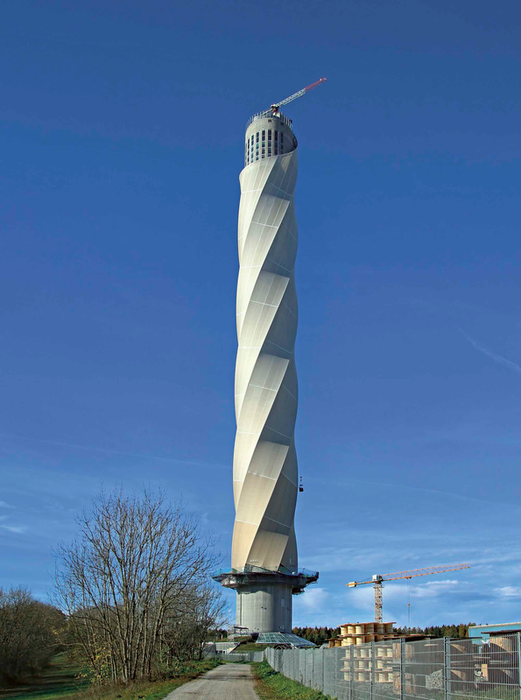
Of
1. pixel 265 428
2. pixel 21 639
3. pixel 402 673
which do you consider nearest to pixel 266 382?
pixel 265 428

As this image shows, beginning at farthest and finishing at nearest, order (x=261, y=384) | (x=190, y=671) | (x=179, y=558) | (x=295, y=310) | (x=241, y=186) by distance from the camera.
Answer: (x=241, y=186) → (x=295, y=310) → (x=261, y=384) → (x=190, y=671) → (x=179, y=558)

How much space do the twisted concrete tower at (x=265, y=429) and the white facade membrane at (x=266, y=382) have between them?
0.40ft

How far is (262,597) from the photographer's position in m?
83.6

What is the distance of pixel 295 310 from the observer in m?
89.7

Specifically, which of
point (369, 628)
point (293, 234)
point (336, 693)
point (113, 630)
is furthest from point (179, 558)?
point (293, 234)

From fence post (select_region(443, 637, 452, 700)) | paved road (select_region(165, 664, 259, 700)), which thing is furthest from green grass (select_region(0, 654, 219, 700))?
fence post (select_region(443, 637, 452, 700))

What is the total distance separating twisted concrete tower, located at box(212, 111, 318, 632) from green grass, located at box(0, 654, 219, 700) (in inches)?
911

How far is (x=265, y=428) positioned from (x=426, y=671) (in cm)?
6838

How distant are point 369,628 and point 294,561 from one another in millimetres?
56497

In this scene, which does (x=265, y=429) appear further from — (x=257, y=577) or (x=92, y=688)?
(x=92, y=688)

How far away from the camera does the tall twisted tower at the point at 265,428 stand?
82375 mm

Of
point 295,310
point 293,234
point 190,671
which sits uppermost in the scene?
point 293,234

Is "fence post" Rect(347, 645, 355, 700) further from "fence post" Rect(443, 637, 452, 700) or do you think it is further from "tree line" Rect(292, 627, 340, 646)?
"tree line" Rect(292, 627, 340, 646)

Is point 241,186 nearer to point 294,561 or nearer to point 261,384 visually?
point 261,384
